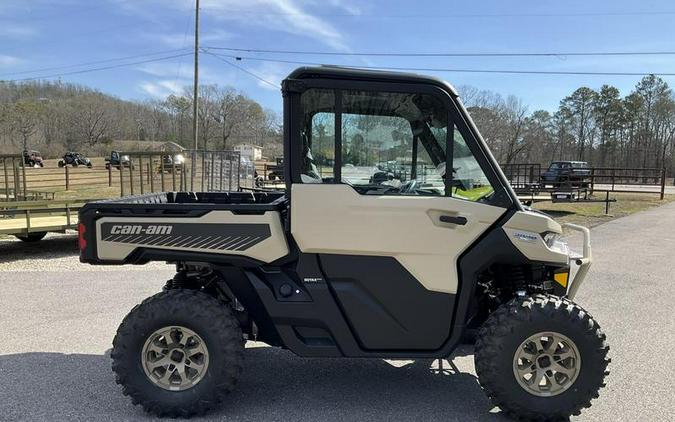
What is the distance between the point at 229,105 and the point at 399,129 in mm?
87578

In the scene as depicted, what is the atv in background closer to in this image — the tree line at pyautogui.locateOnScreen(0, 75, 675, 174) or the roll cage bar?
the roll cage bar

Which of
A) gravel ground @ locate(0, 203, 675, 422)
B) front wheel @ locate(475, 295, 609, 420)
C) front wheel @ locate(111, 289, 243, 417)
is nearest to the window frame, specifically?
front wheel @ locate(475, 295, 609, 420)

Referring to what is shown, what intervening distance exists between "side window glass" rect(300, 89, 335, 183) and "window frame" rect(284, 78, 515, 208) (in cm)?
3

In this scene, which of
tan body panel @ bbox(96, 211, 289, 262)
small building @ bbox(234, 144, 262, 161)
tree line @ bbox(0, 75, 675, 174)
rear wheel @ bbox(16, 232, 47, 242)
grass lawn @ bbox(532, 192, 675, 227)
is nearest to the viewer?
tan body panel @ bbox(96, 211, 289, 262)

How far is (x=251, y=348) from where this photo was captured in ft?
15.3

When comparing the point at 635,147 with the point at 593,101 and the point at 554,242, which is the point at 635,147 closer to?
the point at 593,101

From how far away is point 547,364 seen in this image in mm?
3355

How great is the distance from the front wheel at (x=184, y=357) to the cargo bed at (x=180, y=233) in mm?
355

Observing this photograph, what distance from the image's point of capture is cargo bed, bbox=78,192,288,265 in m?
3.38

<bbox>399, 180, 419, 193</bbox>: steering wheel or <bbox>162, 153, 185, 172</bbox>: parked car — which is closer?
<bbox>399, 180, 419, 193</bbox>: steering wheel

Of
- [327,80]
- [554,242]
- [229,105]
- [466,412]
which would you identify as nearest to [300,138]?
[327,80]

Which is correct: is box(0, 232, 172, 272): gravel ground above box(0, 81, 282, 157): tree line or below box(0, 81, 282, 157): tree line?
below

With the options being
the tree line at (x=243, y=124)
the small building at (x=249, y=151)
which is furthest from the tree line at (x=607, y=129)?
the small building at (x=249, y=151)

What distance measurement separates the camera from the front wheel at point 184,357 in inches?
131
